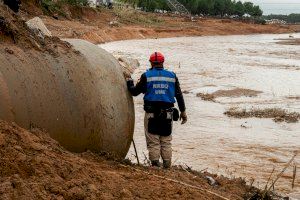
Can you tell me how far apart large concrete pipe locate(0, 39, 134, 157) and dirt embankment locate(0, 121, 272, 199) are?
213 millimetres

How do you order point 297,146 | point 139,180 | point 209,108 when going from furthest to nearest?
1. point 209,108
2. point 297,146
3. point 139,180

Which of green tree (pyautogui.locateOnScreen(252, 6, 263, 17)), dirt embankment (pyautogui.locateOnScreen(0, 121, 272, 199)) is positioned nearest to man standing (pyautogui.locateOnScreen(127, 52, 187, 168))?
dirt embankment (pyautogui.locateOnScreen(0, 121, 272, 199))

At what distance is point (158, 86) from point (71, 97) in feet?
5.44

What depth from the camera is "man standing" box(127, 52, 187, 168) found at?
7145 millimetres

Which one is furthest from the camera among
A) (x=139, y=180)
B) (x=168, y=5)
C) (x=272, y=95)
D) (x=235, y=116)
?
(x=168, y=5)

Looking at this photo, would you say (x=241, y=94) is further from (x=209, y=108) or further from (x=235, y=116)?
(x=235, y=116)

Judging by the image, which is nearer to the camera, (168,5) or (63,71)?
(63,71)

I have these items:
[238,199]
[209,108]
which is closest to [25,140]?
Answer: [238,199]

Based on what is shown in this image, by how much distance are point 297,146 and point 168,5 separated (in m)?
A: 93.6

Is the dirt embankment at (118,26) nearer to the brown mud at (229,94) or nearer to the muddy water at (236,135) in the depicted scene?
the muddy water at (236,135)

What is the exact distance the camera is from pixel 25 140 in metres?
4.83

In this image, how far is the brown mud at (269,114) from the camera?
14438 millimetres

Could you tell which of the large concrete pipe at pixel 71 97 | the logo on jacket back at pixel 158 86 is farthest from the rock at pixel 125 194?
Answer: the logo on jacket back at pixel 158 86

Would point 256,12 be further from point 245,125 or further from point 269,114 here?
point 245,125
